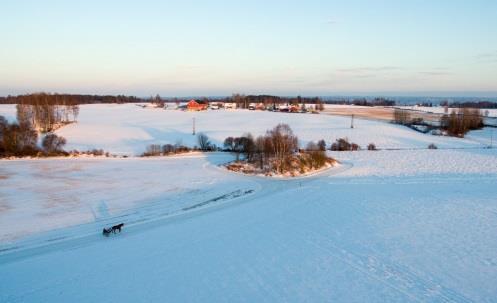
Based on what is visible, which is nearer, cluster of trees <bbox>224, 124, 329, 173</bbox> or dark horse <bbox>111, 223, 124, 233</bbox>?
dark horse <bbox>111, 223, 124, 233</bbox>

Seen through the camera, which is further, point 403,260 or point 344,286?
point 403,260

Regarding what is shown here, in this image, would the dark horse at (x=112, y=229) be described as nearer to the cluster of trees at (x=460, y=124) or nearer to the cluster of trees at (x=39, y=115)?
the cluster of trees at (x=39, y=115)

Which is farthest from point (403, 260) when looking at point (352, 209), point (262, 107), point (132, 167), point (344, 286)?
point (262, 107)

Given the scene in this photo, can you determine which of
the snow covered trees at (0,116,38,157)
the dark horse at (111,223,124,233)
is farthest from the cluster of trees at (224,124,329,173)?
the snow covered trees at (0,116,38,157)

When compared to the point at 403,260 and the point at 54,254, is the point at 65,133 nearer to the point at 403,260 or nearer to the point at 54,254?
the point at 54,254

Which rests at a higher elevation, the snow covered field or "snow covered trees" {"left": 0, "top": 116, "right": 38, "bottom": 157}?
"snow covered trees" {"left": 0, "top": 116, "right": 38, "bottom": 157}

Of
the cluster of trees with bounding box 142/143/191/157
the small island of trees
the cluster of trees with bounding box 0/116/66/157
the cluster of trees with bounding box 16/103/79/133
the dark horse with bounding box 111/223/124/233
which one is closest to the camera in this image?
the dark horse with bounding box 111/223/124/233

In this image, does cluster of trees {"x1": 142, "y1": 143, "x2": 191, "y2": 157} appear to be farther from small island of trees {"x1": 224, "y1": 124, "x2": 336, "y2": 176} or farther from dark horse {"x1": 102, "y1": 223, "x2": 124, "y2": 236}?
dark horse {"x1": 102, "y1": 223, "x2": 124, "y2": 236}
